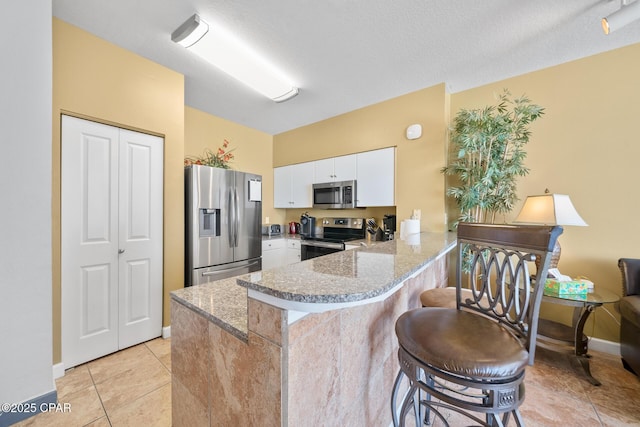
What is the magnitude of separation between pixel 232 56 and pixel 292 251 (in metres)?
2.58

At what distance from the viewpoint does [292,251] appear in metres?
3.68

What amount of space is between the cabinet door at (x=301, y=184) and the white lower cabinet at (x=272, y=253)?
2.30 feet

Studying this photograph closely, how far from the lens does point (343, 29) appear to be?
71.6 inches

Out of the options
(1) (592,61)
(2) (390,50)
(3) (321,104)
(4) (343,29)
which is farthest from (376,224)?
(1) (592,61)

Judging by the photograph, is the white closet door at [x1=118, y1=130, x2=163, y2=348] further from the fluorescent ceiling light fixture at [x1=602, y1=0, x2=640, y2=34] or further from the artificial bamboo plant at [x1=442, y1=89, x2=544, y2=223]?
the fluorescent ceiling light fixture at [x1=602, y1=0, x2=640, y2=34]

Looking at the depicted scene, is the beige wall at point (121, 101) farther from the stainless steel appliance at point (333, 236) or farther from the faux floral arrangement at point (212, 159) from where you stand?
the stainless steel appliance at point (333, 236)

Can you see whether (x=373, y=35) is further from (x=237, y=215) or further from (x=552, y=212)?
(x=237, y=215)

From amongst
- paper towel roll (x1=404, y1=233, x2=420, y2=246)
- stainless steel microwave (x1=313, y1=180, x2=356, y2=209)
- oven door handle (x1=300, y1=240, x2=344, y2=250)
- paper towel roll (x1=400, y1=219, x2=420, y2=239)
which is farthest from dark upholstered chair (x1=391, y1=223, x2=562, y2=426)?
stainless steel microwave (x1=313, y1=180, x2=356, y2=209)

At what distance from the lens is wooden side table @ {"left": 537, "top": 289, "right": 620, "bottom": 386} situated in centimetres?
175

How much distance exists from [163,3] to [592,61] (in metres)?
3.59

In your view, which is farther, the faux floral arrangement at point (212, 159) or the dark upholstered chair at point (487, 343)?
the faux floral arrangement at point (212, 159)

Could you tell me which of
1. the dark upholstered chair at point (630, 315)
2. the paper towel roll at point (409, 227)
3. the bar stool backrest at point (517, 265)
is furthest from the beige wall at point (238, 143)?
the dark upholstered chair at point (630, 315)

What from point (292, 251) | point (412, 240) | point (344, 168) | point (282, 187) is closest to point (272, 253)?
point (292, 251)

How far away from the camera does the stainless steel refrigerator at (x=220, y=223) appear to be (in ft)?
8.17
